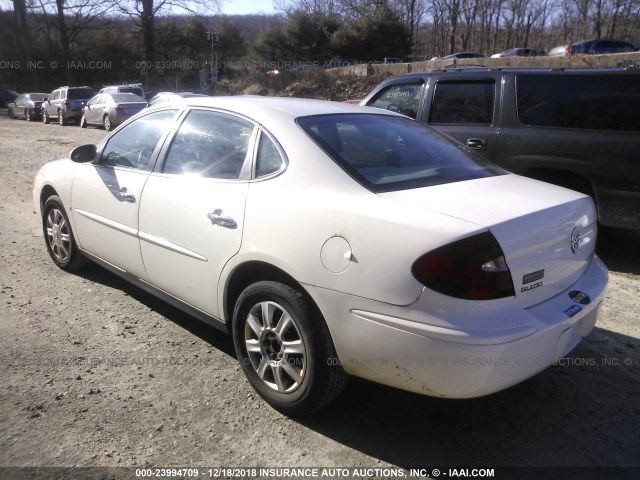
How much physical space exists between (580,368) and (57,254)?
14.4 ft

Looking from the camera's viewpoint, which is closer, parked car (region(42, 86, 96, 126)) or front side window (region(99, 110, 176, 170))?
front side window (region(99, 110, 176, 170))

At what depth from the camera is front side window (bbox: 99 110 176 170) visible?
12.6 feet

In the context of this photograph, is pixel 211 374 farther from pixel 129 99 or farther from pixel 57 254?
pixel 129 99

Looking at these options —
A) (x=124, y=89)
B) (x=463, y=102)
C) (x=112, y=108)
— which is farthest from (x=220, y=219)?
(x=124, y=89)

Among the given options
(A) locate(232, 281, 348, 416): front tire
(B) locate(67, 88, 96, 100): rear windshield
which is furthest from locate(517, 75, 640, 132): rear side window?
(B) locate(67, 88, 96, 100): rear windshield

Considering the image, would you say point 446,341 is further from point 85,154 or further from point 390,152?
point 85,154

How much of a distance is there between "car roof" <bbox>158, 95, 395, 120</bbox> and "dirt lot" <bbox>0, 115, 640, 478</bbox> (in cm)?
156

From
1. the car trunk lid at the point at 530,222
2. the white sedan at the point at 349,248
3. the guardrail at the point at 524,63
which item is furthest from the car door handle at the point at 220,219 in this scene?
the guardrail at the point at 524,63

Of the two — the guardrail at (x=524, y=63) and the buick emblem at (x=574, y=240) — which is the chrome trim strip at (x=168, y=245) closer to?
the buick emblem at (x=574, y=240)

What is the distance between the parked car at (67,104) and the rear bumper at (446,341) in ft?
82.2

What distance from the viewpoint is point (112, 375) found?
3.32 m

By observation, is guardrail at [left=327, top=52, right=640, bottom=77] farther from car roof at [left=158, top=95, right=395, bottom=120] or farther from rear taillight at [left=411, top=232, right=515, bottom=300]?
rear taillight at [left=411, top=232, right=515, bottom=300]

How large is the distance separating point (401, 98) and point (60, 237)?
4.04 m

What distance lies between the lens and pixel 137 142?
4.07 m
